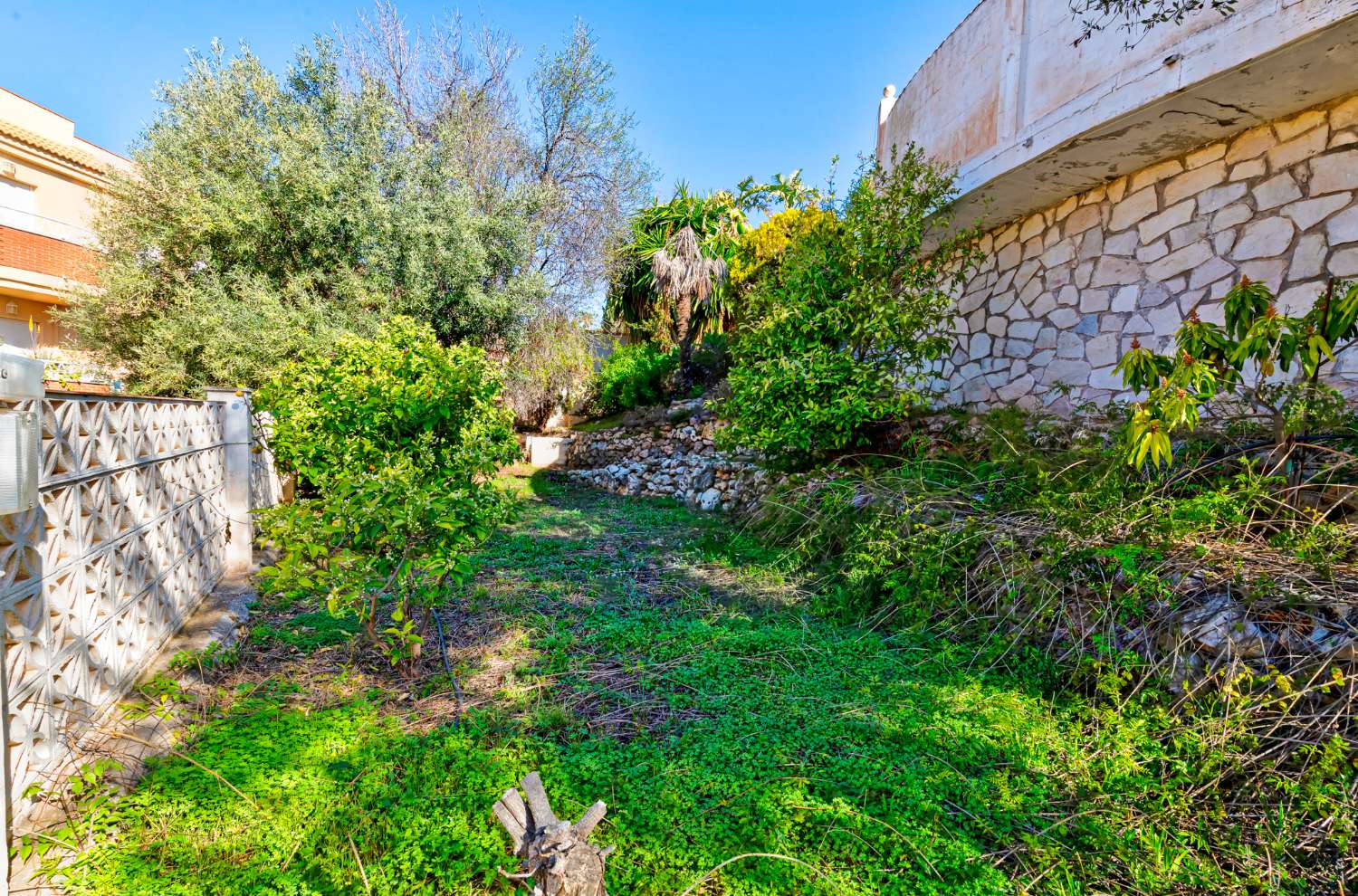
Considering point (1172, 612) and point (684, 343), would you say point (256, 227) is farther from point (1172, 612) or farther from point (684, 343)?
point (1172, 612)

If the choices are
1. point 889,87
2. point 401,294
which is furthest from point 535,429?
point 889,87

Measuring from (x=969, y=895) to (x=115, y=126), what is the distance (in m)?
11.2

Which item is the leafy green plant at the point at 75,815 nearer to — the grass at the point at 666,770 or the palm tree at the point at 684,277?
the grass at the point at 666,770

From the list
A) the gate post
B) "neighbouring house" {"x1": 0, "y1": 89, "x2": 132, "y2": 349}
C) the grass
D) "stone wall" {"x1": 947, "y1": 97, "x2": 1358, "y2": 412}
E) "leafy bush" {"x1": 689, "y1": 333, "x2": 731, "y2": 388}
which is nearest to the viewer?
the grass

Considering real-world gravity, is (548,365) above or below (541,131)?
below

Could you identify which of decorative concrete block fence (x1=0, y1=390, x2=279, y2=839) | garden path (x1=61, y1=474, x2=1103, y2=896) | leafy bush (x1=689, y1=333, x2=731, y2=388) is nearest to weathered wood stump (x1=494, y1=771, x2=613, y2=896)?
garden path (x1=61, y1=474, x2=1103, y2=896)

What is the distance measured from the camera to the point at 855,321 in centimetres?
545

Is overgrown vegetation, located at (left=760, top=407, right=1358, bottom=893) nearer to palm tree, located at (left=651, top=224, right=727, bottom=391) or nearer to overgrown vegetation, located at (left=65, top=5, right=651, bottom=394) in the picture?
overgrown vegetation, located at (left=65, top=5, right=651, bottom=394)

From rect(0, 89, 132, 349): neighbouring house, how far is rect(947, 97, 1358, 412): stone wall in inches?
581

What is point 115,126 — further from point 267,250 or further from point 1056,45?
point 1056,45

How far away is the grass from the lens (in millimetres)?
1771

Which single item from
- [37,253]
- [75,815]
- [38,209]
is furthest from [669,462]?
[38,209]

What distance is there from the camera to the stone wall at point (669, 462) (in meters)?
7.44

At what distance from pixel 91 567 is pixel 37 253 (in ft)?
45.7
